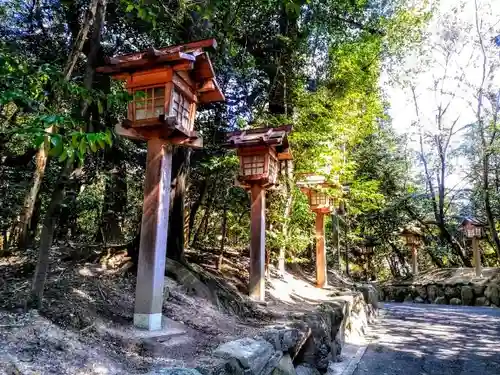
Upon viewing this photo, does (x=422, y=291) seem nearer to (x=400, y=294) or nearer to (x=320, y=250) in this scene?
(x=400, y=294)

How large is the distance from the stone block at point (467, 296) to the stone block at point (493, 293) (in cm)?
58

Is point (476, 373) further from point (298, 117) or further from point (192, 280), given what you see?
point (298, 117)

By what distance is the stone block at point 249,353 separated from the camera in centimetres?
330

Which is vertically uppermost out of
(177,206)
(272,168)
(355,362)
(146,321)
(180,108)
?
(180,108)

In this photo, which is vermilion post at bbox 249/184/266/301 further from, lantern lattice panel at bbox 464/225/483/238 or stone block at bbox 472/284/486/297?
stone block at bbox 472/284/486/297

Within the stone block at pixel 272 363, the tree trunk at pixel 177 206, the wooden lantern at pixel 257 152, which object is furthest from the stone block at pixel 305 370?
the wooden lantern at pixel 257 152

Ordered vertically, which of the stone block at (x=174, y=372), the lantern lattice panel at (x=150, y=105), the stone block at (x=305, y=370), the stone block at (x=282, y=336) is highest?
the lantern lattice panel at (x=150, y=105)

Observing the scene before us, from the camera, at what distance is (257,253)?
6430 millimetres

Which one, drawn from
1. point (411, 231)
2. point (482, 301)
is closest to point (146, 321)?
point (482, 301)

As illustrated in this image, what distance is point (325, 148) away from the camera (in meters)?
8.84

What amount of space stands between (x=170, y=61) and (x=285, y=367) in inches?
150

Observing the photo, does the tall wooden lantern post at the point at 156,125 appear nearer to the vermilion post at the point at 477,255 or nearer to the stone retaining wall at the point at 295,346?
the stone retaining wall at the point at 295,346

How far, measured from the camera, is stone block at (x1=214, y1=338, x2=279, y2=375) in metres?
3.30

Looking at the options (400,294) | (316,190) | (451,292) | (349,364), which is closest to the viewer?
(349,364)
